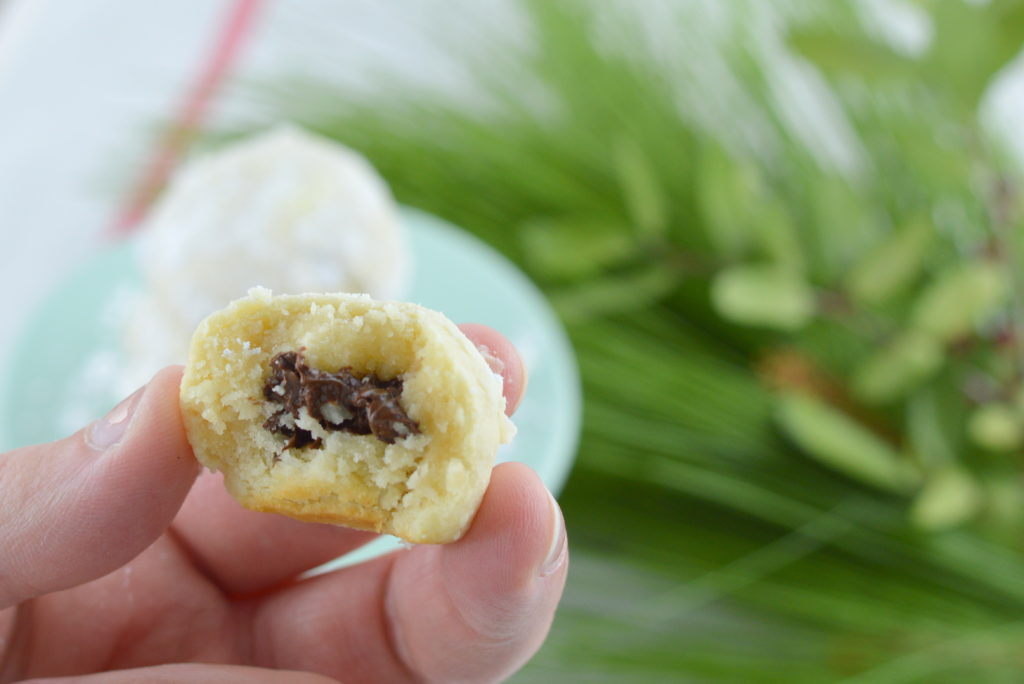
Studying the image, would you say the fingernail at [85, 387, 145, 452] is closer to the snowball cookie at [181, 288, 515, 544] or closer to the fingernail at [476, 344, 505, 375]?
the snowball cookie at [181, 288, 515, 544]

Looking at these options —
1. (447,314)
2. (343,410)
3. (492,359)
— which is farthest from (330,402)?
(447,314)

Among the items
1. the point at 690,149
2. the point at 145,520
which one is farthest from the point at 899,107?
the point at 145,520

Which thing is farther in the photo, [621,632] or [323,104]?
[323,104]

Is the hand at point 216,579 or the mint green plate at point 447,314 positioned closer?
the hand at point 216,579

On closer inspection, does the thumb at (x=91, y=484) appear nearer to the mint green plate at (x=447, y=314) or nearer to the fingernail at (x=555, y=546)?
the fingernail at (x=555, y=546)

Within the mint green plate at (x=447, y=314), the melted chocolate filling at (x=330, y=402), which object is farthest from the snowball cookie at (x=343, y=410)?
the mint green plate at (x=447, y=314)

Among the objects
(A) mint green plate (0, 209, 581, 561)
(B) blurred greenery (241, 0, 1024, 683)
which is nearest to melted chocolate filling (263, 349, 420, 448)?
(A) mint green plate (0, 209, 581, 561)

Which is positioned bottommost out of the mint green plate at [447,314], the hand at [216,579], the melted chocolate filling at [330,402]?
the mint green plate at [447,314]

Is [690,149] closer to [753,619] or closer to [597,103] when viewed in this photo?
[597,103]
